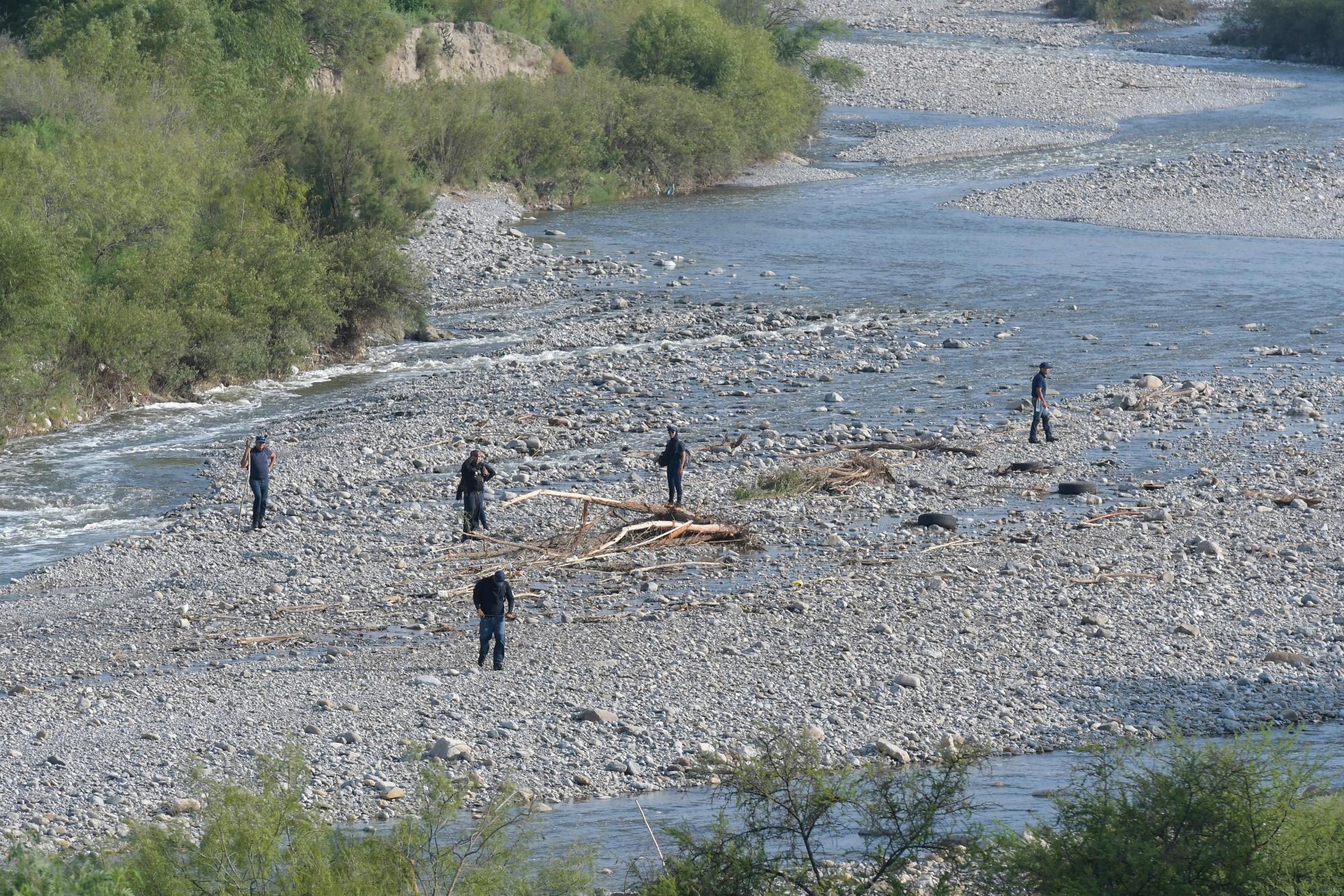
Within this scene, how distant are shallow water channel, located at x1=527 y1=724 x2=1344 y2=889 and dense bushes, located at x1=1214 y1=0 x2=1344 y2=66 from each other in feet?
250

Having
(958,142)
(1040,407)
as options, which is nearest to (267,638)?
(1040,407)

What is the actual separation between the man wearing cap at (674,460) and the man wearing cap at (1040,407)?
6.76m

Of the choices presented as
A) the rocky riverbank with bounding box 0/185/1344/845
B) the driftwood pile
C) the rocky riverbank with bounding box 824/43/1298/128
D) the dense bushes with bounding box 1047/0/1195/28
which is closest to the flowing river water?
the rocky riverbank with bounding box 0/185/1344/845

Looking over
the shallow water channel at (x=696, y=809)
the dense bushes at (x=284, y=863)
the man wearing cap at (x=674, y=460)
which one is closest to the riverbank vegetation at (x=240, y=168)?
the man wearing cap at (x=674, y=460)

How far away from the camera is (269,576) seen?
18828 millimetres

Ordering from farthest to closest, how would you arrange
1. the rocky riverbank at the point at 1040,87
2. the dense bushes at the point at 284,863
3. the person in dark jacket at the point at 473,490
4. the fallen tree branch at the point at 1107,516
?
1. the rocky riverbank at the point at 1040,87
2. the fallen tree branch at the point at 1107,516
3. the person in dark jacket at the point at 473,490
4. the dense bushes at the point at 284,863

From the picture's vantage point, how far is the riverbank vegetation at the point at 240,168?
27.3 meters

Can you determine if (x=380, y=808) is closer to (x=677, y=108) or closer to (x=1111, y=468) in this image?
(x=1111, y=468)

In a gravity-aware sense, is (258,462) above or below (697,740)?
above

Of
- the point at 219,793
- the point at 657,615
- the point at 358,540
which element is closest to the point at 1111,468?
the point at 657,615

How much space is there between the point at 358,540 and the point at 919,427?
10312mm

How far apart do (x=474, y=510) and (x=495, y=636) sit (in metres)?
4.67

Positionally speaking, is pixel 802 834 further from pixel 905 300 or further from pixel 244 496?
pixel 905 300

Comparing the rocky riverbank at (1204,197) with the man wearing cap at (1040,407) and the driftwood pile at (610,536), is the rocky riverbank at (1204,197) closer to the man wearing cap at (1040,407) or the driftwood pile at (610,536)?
the man wearing cap at (1040,407)
